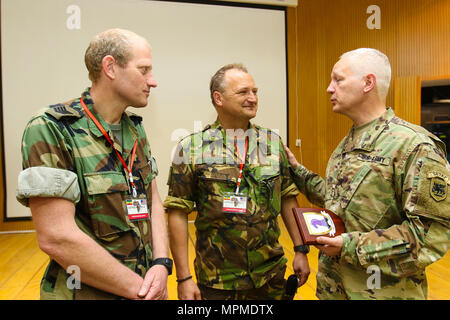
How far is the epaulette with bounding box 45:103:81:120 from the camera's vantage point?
110 centimetres

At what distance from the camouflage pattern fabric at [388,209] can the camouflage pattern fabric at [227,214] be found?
0.31 m

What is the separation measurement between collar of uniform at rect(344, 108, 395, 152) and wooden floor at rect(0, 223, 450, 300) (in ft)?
5.79

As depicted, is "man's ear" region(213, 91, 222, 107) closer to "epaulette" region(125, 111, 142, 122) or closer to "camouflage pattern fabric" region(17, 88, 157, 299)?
"epaulette" region(125, 111, 142, 122)

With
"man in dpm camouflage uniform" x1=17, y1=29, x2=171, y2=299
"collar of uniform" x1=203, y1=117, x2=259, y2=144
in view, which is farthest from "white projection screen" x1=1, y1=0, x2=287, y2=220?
"man in dpm camouflage uniform" x1=17, y1=29, x2=171, y2=299

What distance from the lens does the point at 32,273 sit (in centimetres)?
325

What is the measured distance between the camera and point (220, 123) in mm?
1876

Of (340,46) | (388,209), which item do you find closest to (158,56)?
(340,46)

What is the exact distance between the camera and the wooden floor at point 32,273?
2779mm

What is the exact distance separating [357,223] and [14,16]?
5358mm

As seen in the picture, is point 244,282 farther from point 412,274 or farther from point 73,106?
point 73,106

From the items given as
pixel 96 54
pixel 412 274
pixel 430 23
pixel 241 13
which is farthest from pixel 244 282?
pixel 430 23

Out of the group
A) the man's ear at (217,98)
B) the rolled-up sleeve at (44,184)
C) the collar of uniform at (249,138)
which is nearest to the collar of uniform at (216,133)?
the collar of uniform at (249,138)

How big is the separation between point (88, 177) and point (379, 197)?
3.82ft

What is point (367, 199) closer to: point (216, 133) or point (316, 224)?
point (316, 224)
